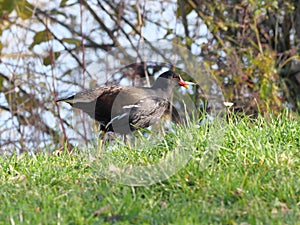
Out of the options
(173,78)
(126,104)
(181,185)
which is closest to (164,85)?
(173,78)

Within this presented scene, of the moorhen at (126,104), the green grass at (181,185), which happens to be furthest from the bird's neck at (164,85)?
the green grass at (181,185)

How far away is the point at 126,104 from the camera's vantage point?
4.71 meters

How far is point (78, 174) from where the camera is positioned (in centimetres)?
436

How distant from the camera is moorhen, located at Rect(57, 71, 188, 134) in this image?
4.73 m

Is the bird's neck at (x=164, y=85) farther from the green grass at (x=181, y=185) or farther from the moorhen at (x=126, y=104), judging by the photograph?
the green grass at (x=181, y=185)

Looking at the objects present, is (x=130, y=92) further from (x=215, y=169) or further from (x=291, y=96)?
(x=291, y=96)

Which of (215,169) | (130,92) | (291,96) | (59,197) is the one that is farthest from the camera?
(291,96)

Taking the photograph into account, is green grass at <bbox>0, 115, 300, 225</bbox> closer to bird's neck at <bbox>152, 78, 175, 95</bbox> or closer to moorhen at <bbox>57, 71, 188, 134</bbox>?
moorhen at <bbox>57, 71, 188, 134</bbox>

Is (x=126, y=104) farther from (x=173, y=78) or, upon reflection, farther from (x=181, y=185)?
(x=181, y=185)

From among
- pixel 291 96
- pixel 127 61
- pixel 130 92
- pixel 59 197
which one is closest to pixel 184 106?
pixel 130 92

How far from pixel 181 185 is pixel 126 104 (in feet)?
3.52

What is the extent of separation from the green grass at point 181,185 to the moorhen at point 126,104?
187mm

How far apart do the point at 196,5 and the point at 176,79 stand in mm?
4498

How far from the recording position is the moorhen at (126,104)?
4.73 metres
